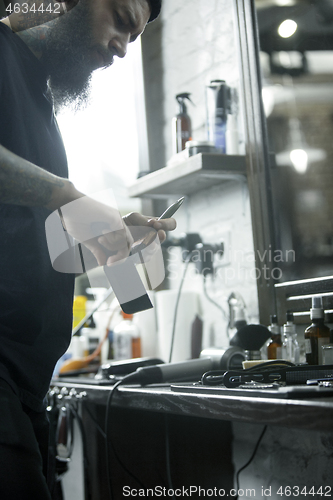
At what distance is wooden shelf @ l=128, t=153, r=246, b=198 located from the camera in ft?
5.29

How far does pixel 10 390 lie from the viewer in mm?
833

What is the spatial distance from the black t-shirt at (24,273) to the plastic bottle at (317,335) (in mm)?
549

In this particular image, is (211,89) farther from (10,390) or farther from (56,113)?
(10,390)

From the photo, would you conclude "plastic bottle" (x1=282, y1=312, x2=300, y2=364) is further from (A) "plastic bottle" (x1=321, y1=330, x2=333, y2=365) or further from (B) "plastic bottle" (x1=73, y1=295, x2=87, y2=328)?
(B) "plastic bottle" (x1=73, y1=295, x2=87, y2=328)

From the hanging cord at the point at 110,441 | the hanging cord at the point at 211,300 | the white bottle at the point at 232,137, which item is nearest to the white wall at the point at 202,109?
the hanging cord at the point at 211,300

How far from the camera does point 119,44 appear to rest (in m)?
1.16

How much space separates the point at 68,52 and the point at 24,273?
0.53 meters

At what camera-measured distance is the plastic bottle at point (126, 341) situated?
2.01 m

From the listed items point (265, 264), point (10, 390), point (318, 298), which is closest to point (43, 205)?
point (10, 390)

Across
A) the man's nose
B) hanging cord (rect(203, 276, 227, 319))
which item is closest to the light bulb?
the man's nose

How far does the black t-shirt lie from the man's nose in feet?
0.78

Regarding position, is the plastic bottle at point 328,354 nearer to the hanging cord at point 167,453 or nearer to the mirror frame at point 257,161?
the mirror frame at point 257,161

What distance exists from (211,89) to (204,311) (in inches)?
32.0

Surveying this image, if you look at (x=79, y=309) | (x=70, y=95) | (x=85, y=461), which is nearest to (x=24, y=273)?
(x=70, y=95)
